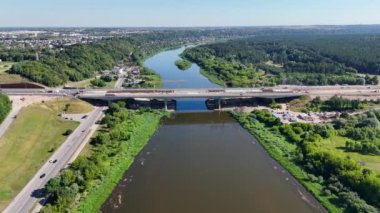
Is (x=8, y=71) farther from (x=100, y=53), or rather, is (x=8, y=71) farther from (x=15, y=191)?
(x=15, y=191)

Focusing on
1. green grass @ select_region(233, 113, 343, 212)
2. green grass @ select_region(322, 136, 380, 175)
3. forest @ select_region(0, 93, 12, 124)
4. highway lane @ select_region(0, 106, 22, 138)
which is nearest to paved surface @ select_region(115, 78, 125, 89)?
highway lane @ select_region(0, 106, 22, 138)

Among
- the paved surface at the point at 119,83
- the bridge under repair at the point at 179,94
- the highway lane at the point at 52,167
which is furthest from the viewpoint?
the paved surface at the point at 119,83

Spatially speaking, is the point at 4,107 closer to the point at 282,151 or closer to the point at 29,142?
the point at 29,142

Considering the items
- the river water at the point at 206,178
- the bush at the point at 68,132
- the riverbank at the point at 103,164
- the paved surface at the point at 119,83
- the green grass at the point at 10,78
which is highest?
the green grass at the point at 10,78

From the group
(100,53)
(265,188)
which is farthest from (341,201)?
(100,53)

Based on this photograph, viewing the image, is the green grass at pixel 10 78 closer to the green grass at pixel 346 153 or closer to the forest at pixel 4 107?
the forest at pixel 4 107

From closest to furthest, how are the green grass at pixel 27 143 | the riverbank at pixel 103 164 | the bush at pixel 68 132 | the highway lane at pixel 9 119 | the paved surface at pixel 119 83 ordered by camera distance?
the riverbank at pixel 103 164 < the green grass at pixel 27 143 < the highway lane at pixel 9 119 < the bush at pixel 68 132 < the paved surface at pixel 119 83

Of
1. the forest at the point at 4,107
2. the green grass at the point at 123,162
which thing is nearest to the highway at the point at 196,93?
the green grass at the point at 123,162
